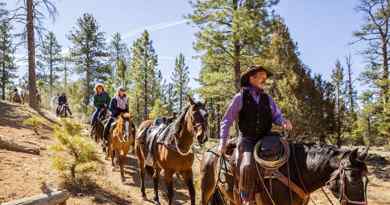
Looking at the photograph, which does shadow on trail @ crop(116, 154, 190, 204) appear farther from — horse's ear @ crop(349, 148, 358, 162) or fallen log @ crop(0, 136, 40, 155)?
horse's ear @ crop(349, 148, 358, 162)

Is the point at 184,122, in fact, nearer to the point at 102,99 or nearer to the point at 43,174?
the point at 43,174

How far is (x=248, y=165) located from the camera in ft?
14.2

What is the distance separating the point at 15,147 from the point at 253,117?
8406mm

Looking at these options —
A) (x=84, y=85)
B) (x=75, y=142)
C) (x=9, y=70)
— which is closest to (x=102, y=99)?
(x=75, y=142)

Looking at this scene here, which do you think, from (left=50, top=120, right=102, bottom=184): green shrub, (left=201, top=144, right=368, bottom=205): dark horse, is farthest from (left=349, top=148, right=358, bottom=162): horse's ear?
(left=50, top=120, right=102, bottom=184): green shrub

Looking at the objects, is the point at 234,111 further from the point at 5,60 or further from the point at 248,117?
the point at 5,60

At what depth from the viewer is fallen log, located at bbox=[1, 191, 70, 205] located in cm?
500

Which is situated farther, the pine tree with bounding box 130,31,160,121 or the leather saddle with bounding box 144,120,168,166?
the pine tree with bounding box 130,31,160,121

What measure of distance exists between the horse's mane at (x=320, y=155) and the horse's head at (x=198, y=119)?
2.48 meters

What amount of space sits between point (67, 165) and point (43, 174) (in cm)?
82

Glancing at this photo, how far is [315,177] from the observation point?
159 inches

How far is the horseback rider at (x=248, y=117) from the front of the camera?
441cm

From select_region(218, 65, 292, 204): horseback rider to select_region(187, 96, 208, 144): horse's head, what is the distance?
176 centimetres

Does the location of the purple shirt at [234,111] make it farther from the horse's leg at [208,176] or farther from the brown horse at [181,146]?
the brown horse at [181,146]
